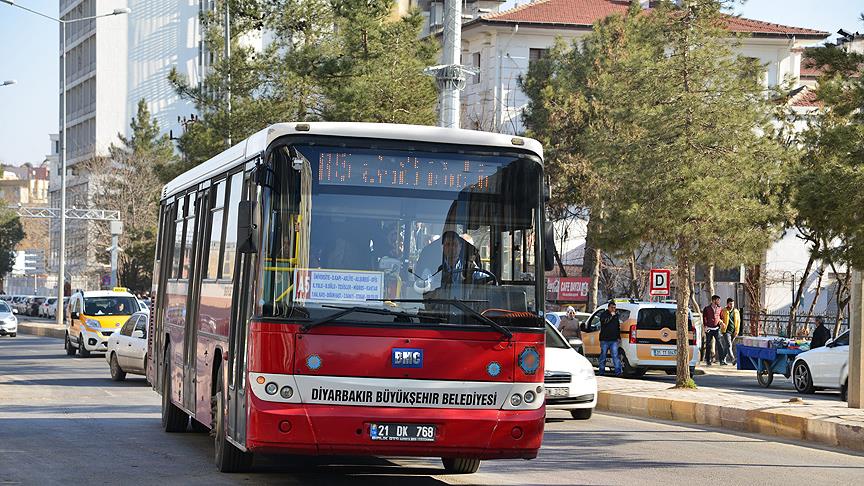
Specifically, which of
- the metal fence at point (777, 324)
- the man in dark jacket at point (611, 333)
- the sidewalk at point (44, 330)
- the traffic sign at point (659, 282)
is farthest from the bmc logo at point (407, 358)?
the sidewalk at point (44, 330)

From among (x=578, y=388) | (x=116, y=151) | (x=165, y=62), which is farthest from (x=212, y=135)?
(x=165, y=62)

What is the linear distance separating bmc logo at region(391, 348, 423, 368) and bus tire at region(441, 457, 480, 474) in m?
2.63

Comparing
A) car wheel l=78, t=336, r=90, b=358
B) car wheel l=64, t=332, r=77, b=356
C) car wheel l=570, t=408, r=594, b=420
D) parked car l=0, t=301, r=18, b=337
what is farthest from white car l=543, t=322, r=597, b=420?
parked car l=0, t=301, r=18, b=337

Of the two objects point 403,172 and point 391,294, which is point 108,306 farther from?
point 391,294

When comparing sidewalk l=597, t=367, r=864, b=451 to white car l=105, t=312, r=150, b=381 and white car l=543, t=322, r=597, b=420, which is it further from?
white car l=105, t=312, r=150, b=381

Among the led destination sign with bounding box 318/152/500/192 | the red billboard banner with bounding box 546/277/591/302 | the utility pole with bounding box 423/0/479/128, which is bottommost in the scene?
the red billboard banner with bounding box 546/277/591/302

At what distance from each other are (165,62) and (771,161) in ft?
312

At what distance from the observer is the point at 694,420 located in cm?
2144

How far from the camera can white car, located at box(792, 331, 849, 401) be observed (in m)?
27.0

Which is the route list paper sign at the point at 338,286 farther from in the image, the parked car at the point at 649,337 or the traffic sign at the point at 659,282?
the traffic sign at the point at 659,282

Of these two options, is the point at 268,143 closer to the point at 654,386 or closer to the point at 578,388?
the point at 578,388

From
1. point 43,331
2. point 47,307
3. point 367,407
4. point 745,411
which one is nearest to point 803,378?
point 745,411

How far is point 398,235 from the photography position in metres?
11.0

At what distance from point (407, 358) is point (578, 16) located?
61913mm
